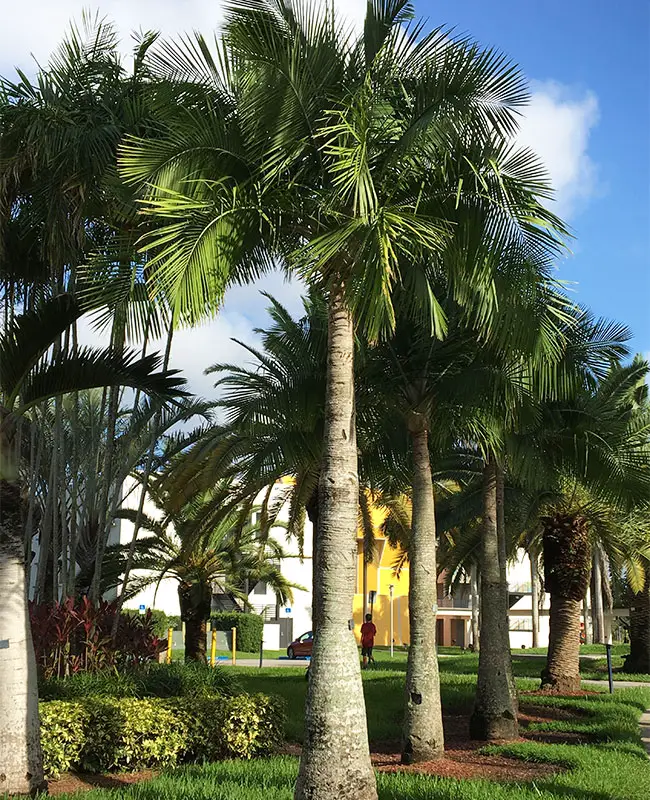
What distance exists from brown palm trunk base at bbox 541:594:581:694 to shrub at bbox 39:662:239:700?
10.4m

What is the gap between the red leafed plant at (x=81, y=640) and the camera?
1243cm

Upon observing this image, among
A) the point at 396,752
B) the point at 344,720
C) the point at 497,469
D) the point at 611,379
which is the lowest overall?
the point at 396,752

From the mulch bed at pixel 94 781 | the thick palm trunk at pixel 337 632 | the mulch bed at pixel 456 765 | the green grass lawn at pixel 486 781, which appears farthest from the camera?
the mulch bed at pixel 456 765

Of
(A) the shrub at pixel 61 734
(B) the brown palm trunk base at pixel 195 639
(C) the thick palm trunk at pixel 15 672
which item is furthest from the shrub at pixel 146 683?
(B) the brown palm trunk base at pixel 195 639

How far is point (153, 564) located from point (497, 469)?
1430 centimetres

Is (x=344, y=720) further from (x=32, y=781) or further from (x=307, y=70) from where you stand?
(x=307, y=70)

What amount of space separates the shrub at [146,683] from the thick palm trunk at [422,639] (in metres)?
2.55

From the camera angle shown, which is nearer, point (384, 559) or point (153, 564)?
point (153, 564)

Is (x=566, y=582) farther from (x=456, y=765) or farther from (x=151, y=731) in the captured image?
(x=151, y=731)

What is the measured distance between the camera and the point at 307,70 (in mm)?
9281

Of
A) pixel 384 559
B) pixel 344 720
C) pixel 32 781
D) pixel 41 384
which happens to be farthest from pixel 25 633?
pixel 384 559

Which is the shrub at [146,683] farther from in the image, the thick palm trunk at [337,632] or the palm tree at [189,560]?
the palm tree at [189,560]

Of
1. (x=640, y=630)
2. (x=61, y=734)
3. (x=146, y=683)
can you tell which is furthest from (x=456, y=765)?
(x=640, y=630)

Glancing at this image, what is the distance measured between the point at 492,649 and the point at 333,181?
902cm
